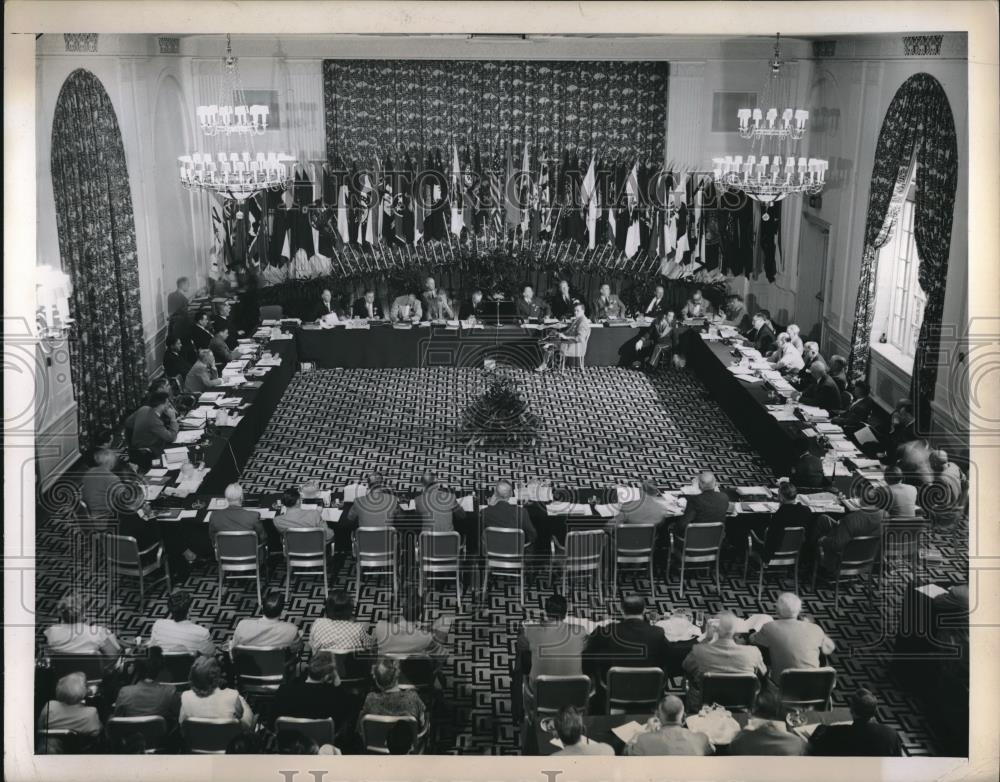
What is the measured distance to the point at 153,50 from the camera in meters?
13.4

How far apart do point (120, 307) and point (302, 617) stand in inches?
221

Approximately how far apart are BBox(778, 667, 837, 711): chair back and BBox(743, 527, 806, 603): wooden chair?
5.69 ft

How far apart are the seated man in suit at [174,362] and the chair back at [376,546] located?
4858mm

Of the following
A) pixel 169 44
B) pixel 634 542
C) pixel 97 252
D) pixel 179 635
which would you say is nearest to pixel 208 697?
pixel 179 635

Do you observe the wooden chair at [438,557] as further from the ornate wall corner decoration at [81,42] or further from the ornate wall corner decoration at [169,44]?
the ornate wall corner decoration at [169,44]

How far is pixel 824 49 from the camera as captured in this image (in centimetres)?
1430

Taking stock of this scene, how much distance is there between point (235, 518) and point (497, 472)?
134 inches

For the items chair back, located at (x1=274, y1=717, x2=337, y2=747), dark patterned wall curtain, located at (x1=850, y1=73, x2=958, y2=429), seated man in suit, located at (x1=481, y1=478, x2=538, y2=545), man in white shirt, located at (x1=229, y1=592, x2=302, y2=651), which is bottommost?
chair back, located at (x1=274, y1=717, x2=337, y2=747)

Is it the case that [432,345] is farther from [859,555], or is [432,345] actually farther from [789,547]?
[859,555]

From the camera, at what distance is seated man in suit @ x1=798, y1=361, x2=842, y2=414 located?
11.5 metres

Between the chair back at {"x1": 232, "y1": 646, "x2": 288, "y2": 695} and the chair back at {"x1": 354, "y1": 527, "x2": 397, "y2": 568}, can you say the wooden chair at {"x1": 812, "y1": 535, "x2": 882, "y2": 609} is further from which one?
the chair back at {"x1": 232, "y1": 646, "x2": 288, "y2": 695}

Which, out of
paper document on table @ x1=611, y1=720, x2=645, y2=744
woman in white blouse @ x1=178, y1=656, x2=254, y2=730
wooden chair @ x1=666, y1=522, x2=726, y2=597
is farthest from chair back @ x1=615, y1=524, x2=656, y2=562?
woman in white blouse @ x1=178, y1=656, x2=254, y2=730

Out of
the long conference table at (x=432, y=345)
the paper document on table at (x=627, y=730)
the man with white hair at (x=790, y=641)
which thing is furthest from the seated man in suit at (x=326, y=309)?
the paper document on table at (x=627, y=730)

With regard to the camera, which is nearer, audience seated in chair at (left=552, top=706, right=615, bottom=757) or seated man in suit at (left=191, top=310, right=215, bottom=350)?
audience seated in chair at (left=552, top=706, right=615, bottom=757)
